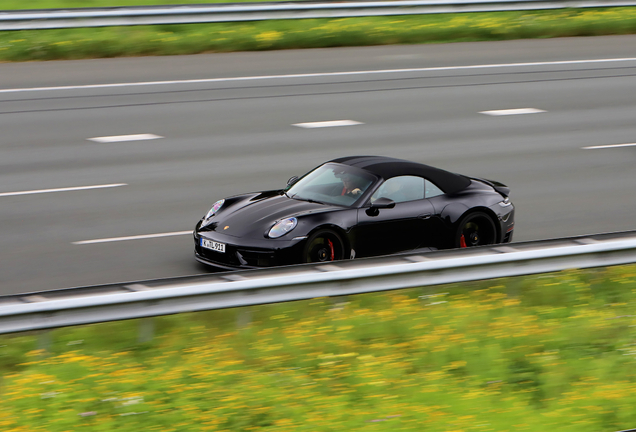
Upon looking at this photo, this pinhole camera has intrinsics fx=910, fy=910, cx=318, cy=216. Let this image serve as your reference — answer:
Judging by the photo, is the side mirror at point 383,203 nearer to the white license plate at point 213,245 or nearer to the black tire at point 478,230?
the black tire at point 478,230

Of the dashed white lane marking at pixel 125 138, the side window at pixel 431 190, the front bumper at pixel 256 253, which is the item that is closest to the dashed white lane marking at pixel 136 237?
the front bumper at pixel 256 253

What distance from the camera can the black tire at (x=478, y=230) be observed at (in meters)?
10.3

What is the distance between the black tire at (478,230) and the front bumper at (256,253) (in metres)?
2.13

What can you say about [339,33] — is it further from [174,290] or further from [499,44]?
[174,290]

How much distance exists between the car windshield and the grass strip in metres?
11.0

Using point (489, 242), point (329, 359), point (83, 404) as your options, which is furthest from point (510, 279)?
point (83, 404)

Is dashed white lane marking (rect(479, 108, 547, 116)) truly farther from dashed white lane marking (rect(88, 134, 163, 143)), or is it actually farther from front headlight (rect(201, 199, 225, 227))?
front headlight (rect(201, 199, 225, 227))

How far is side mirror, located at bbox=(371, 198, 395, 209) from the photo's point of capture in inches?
380

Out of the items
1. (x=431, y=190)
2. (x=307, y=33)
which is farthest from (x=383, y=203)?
(x=307, y=33)

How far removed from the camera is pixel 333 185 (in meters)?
10.1

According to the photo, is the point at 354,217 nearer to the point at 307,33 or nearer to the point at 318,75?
the point at 318,75

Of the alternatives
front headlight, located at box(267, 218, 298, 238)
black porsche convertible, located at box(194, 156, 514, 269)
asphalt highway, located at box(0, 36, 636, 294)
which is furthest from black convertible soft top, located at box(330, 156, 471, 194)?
asphalt highway, located at box(0, 36, 636, 294)

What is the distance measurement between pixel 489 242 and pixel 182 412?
5.29 meters

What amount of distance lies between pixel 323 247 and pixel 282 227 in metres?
0.48
